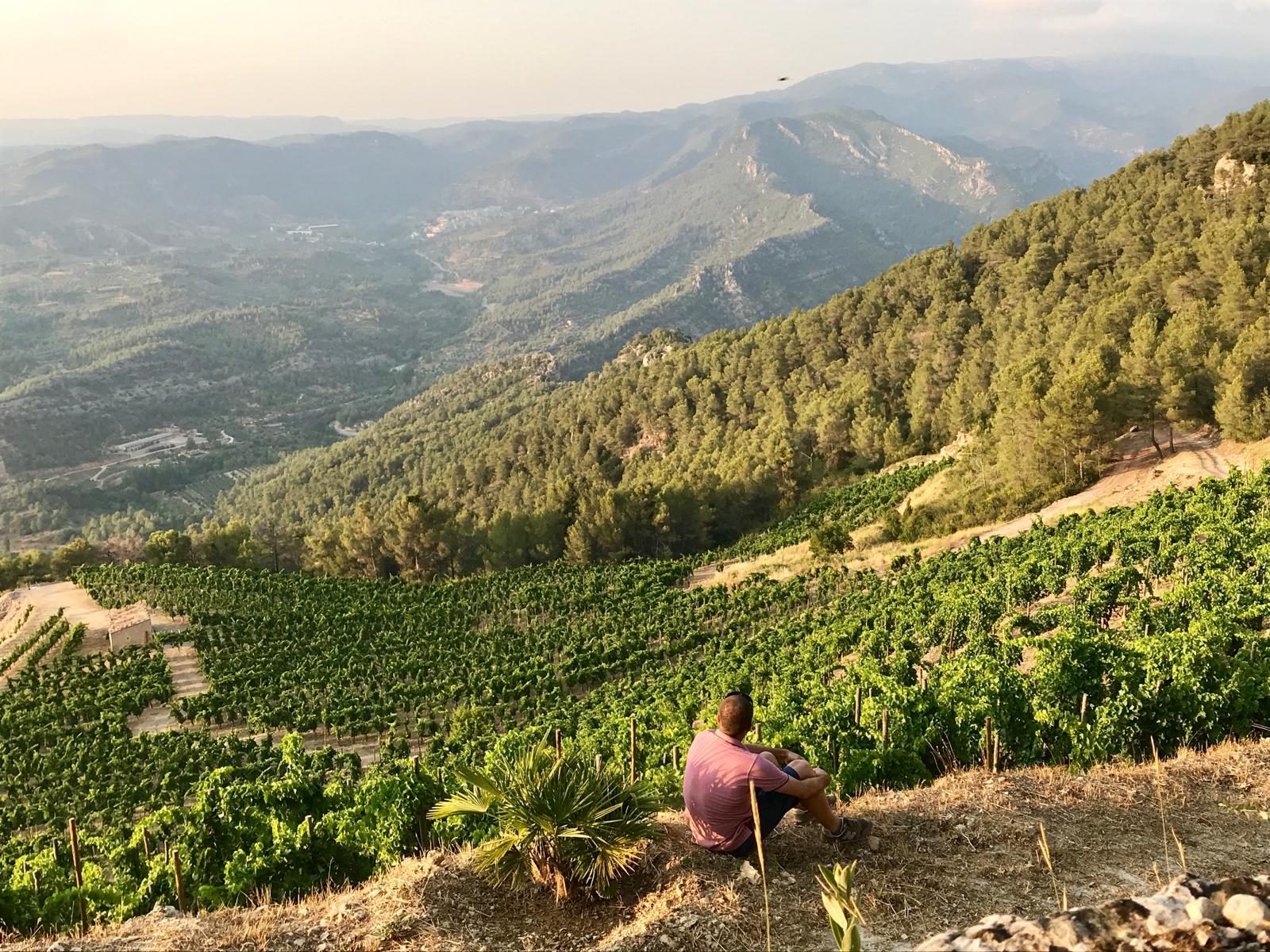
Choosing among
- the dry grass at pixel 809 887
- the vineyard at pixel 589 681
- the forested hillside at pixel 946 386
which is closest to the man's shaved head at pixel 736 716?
the dry grass at pixel 809 887

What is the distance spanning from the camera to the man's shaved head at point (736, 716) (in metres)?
7.26

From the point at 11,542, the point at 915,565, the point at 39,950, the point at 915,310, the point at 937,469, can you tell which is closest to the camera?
the point at 39,950

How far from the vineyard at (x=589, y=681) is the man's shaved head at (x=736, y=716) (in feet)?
12.1

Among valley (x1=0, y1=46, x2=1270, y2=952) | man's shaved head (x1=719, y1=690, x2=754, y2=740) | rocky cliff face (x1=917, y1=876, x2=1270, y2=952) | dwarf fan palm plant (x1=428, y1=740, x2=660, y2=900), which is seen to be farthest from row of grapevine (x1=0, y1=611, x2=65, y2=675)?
rocky cliff face (x1=917, y1=876, x2=1270, y2=952)

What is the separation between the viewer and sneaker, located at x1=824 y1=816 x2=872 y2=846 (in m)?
7.91

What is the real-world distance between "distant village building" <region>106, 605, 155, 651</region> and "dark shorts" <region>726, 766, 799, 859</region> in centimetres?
5330

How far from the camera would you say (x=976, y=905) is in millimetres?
7027

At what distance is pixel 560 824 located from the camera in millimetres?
7160

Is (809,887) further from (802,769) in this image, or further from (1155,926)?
(1155,926)

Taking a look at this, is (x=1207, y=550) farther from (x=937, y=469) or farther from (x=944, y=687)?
(x=937, y=469)

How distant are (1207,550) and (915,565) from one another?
17507mm

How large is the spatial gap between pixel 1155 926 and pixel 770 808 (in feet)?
11.0

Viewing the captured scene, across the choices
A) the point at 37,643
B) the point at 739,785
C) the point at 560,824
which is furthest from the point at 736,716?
the point at 37,643

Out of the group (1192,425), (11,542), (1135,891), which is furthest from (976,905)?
(11,542)
